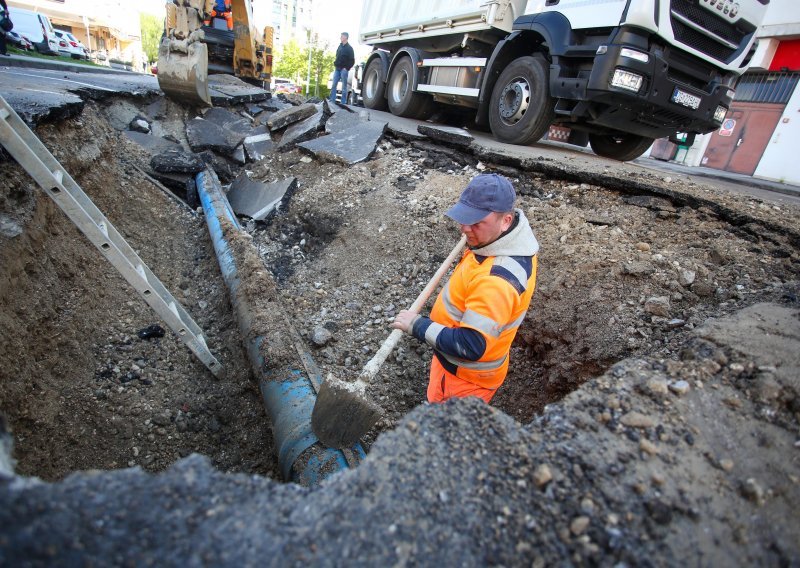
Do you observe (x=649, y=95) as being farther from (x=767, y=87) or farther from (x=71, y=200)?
(x=767, y=87)

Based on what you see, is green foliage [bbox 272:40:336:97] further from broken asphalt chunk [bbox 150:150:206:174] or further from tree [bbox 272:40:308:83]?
broken asphalt chunk [bbox 150:150:206:174]

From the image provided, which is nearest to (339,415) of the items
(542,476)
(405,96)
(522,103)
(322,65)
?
(542,476)

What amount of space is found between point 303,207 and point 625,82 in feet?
12.9

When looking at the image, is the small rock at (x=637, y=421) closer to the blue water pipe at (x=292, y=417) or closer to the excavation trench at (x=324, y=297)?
the excavation trench at (x=324, y=297)

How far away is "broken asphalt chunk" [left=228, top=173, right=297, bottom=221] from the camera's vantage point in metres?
5.44

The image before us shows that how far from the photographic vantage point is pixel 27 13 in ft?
55.9

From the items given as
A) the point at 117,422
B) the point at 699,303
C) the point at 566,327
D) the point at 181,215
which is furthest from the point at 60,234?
the point at 699,303

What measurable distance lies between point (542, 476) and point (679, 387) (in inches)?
30.2

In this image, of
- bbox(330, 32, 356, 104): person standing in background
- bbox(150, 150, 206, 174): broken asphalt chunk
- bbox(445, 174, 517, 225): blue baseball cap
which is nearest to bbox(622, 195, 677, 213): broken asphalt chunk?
bbox(445, 174, 517, 225): blue baseball cap

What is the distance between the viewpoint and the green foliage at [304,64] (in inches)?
1175

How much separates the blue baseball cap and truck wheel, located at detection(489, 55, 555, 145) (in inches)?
167

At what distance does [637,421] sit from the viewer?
137 cm

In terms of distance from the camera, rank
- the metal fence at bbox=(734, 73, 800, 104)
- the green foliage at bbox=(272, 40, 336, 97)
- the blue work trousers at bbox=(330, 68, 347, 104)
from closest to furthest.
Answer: the blue work trousers at bbox=(330, 68, 347, 104)
the metal fence at bbox=(734, 73, 800, 104)
the green foliage at bbox=(272, 40, 336, 97)

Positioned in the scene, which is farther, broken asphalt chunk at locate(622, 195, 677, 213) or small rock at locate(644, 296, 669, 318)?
broken asphalt chunk at locate(622, 195, 677, 213)
